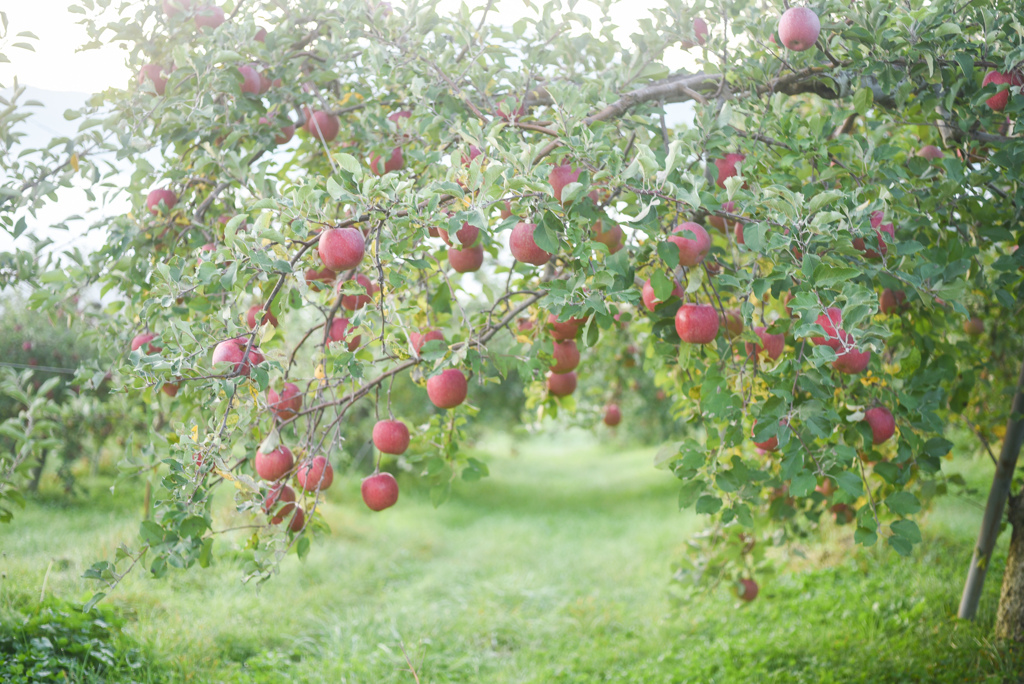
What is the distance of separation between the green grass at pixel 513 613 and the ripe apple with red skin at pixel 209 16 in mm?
1953

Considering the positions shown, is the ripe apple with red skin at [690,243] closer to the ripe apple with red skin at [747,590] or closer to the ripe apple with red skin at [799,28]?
the ripe apple with red skin at [799,28]

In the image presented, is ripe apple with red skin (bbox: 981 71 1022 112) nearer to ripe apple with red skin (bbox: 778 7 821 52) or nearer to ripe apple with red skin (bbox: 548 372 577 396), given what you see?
ripe apple with red skin (bbox: 778 7 821 52)

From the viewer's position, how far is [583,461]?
678 inches

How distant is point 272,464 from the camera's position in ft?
7.40

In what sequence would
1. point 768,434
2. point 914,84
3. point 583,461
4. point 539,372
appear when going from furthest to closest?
point 583,461 < point 539,372 < point 914,84 < point 768,434

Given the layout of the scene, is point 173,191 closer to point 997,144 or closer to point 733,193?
point 733,193

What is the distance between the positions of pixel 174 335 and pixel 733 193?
1.49m

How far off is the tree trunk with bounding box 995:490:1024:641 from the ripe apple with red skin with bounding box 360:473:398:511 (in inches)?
120

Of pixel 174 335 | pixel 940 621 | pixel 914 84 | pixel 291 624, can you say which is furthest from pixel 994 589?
pixel 174 335

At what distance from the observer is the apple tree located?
6.00 ft

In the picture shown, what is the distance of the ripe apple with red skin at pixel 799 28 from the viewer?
198cm

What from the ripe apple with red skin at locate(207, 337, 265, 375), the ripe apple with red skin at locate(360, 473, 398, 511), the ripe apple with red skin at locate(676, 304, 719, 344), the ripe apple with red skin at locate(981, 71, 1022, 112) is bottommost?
the ripe apple with red skin at locate(360, 473, 398, 511)

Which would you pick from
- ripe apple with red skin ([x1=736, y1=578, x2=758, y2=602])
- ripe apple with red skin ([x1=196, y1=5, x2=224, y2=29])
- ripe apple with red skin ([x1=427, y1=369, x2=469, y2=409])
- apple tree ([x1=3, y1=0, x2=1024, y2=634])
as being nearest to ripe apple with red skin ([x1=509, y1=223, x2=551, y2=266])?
apple tree ([x1=3, y1=0, x2=1024, y2=634])

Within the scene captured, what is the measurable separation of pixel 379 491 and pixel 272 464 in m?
0.39
